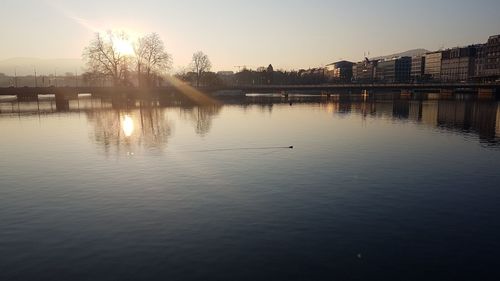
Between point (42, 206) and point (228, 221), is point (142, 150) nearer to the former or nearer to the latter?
point (42, 206)

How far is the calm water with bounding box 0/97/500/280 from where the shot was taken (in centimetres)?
1647

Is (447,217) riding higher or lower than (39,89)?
lower

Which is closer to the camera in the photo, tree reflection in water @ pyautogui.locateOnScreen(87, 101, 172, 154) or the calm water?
the calm water

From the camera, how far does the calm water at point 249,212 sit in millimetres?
16469

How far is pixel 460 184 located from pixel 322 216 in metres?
13.9

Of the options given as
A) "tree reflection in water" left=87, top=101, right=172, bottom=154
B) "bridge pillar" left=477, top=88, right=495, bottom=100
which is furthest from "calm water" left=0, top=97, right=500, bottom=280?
"bridge pillar" left=477, top=88, right=495, bottom=100

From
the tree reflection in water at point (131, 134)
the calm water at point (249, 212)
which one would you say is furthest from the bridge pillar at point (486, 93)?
the tree reflection in water at point (131, 134)

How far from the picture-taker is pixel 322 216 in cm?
2212

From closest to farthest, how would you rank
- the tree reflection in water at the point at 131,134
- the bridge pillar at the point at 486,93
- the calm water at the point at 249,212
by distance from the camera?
the calm water at the point at 249,212 < the tree reflection in water at the point at 131,134 < the bridge pillar at the point at 486,93

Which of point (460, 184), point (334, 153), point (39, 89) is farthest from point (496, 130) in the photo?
point (39, 89)

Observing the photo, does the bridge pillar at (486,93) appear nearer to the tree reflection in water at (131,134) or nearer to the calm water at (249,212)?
the calm water at (249,212)

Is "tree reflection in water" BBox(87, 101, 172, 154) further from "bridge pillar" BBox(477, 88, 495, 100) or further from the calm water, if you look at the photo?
"bridge pillar" BBox(477, 88, 495, 100)

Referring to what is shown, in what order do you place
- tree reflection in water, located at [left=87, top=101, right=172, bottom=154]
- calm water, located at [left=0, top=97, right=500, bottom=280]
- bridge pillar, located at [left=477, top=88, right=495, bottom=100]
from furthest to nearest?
1. bridge pillar, located at [left=477, top=88, right=495, bottom=100]
2. tree reflection in water, located at [left=87, top=101, right=172, bottom=154]
3. calm water, located at [left=0, top=97, right=500, bottom=280]

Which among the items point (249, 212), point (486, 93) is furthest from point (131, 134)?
point (486, 93)
